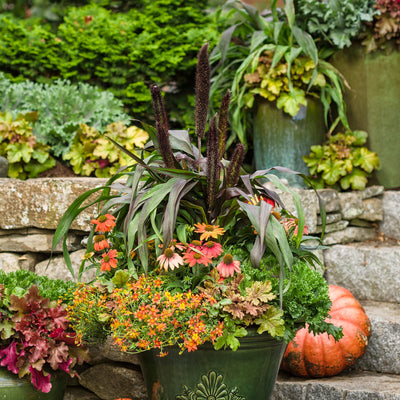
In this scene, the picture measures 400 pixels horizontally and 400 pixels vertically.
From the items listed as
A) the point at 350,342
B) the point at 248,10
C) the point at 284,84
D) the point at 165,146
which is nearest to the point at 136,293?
the point at 165,146

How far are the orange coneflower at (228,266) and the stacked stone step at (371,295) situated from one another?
84 centimetres

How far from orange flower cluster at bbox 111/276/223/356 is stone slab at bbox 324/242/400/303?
1495 millimetres

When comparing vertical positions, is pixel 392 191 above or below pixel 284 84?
below

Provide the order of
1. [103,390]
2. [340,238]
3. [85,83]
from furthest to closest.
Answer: [85,83] → [340,238] → [103,390]

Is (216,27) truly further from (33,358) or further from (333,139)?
(33,358)

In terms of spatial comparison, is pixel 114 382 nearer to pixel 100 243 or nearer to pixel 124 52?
pixel 100 243

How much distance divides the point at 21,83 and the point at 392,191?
234 cm

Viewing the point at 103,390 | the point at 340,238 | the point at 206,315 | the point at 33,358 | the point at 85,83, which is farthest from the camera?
the point at 85,83

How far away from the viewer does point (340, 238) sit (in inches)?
126

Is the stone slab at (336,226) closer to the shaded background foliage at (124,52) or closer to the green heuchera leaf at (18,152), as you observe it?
the shaded background foliage at (124,52)

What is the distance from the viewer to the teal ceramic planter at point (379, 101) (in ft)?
11.1

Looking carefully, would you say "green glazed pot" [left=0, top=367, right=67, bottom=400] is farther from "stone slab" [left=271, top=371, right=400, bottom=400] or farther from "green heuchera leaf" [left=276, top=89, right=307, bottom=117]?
"green heuchera leaf" [left=276, top=89, right=307, bottom=117]

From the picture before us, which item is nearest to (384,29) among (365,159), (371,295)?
(365,159)

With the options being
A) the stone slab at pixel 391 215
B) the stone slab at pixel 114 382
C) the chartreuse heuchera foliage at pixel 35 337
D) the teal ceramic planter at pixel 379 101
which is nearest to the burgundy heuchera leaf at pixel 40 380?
the chartreuse heuchera foliage at pixel 35 337
